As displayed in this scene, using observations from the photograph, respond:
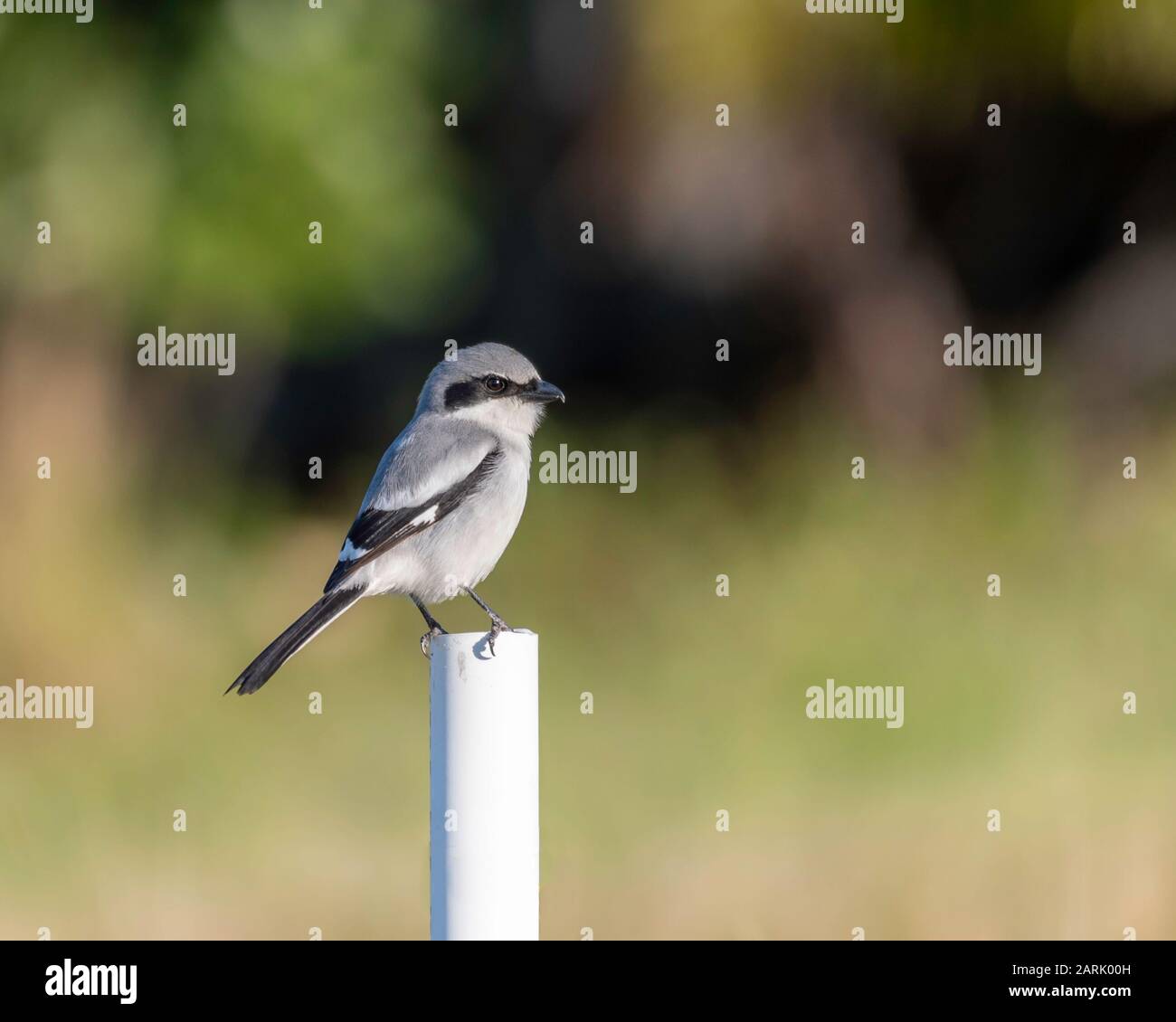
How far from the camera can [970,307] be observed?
1357cm

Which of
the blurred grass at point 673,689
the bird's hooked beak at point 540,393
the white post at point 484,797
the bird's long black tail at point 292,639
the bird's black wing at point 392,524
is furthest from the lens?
the blurred grass at point 673,689

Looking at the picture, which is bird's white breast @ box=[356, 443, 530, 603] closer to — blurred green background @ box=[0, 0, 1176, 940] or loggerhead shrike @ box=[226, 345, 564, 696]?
loggerhead shrike @ box=[226, 345, 564, 696]

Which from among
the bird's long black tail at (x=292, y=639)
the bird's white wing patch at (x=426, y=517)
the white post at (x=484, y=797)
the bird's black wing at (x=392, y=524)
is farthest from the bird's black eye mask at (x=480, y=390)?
the white post at (x=484, y=797)

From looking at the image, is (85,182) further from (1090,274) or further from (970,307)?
(1090,274)

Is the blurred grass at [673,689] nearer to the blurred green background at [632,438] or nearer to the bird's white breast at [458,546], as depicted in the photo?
the blurred green background at [632,438]

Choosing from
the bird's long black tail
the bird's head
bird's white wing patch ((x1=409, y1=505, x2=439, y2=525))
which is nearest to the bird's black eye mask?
the bird's head

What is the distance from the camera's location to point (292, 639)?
16.6 ft

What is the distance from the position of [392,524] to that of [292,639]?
26.8 inches

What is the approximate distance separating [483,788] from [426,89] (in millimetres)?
10497

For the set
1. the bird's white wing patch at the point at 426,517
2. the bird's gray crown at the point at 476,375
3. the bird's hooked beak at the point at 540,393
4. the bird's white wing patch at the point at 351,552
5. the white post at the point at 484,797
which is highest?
the bird's gray crown at the point at 476,375

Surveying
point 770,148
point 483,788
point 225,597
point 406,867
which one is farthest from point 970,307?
point 483,788

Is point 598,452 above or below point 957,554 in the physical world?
above

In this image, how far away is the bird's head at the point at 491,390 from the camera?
597 centimetres

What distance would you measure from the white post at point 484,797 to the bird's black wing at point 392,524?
1.77m
